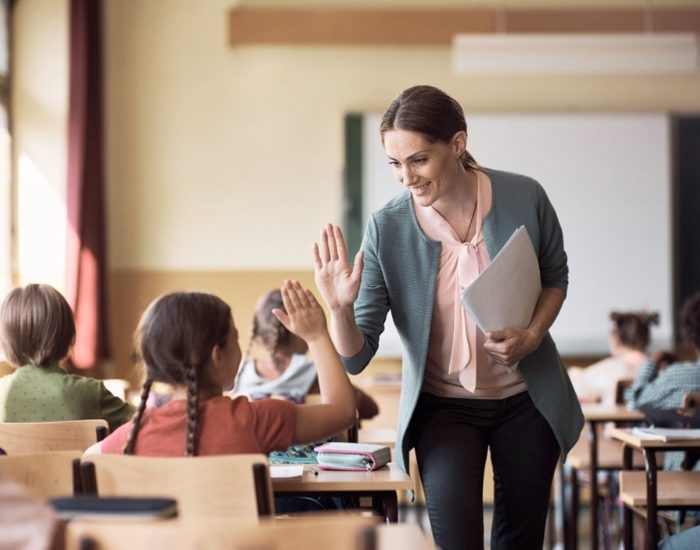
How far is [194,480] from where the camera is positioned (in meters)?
1.90

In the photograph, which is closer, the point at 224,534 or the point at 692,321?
the point at 224,534

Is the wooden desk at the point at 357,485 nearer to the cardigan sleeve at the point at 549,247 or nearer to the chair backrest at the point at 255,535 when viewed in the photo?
the cardigan sleeve at the point at 549,247

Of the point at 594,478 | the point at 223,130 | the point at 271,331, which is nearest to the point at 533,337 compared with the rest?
the point at 271,331

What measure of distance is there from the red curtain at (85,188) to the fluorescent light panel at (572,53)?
222cm

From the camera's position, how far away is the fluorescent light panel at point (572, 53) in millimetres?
6086

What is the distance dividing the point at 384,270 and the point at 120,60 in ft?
15.4

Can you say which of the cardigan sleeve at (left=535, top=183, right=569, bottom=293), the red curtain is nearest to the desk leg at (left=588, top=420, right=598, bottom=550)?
the cardigan sleeve at (left=535, top=183, right=569, bottom=293)

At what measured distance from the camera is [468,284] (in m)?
2.42

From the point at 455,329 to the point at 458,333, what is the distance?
0.04 feet

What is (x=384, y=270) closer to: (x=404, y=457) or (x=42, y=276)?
(x=404, y=457)

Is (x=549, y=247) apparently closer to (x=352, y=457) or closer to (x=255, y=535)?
(x=352, y=457)

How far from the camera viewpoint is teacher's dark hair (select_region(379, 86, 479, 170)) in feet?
7.68

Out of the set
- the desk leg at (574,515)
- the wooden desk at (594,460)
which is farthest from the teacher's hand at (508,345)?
the desk leg at (574,515)

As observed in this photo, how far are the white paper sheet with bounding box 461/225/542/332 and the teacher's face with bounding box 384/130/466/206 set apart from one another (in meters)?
0.21
